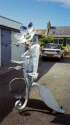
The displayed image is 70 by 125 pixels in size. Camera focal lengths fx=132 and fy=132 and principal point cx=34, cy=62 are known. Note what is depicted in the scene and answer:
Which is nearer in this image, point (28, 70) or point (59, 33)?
point (28, 70)

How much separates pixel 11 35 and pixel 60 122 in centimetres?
913

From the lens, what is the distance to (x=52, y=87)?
18.1ft

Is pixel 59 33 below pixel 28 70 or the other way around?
the other way around

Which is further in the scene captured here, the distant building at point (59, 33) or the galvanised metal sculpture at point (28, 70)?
the distant building at point (59, 33)

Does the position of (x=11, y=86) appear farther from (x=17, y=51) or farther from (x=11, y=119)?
(x=17, y=51)

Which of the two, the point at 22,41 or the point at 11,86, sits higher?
the point at 22,41

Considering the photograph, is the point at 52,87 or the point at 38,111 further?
the point at 52,87

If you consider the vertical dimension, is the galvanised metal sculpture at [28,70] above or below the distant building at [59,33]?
below

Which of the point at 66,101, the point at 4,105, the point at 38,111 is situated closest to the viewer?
the point at 38,111

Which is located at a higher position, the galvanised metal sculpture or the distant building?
the distant building

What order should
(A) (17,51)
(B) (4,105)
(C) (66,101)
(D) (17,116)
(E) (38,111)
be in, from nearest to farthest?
(D) (17,116), (E) (38,111), (B) (4,105), (C) (66,101), (A) (17,51)

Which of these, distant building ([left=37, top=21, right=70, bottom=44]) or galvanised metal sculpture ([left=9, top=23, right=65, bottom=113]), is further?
distant building ([left=37, top=21, right=70, bottom=44])

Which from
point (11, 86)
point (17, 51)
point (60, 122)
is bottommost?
point (60, 122)

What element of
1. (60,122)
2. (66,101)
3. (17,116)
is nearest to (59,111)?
(60,122)
